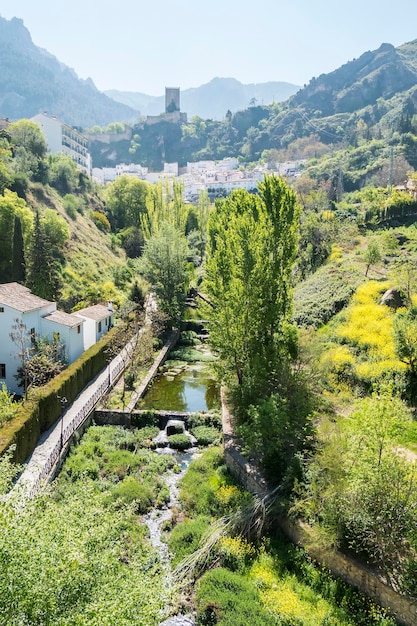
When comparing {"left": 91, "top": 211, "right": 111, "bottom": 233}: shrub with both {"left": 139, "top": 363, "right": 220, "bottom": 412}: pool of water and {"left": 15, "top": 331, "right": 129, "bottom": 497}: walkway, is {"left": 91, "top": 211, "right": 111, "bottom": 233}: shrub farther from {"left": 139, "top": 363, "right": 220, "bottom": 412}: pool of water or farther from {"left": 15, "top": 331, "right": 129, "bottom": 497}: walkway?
{"left": 15, "top": 331, "right": 129, "bottom": 497}: walkway

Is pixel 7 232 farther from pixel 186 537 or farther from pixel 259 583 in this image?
pixel 259 583

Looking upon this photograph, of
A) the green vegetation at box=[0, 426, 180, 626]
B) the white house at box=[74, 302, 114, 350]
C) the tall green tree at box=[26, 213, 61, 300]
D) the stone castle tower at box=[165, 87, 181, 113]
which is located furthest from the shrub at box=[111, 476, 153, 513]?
the stone castle tower at box=[165, 87, 181, 113]

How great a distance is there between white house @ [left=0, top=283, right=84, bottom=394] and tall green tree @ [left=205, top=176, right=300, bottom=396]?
29.5ft

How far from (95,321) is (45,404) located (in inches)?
416

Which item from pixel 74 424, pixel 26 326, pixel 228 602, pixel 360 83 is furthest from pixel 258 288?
pixel 360 83

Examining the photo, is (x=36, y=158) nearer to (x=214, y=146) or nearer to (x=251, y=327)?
(x=251, y=327)

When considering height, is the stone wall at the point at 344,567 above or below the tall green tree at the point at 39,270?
below

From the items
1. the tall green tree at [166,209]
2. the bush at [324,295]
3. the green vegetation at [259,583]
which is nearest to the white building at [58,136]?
the tall green tree at [166,209]

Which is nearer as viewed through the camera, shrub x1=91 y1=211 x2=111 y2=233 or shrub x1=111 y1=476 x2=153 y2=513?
shrub x1=111 y1=476 x2=153 y2=513

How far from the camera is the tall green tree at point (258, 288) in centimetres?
1722

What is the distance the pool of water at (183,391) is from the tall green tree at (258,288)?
20.1ft

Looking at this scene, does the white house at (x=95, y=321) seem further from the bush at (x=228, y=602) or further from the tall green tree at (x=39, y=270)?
the bush at (x=228, y=602)

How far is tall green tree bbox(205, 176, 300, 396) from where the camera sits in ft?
56.5

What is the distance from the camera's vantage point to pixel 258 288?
56.9ft
